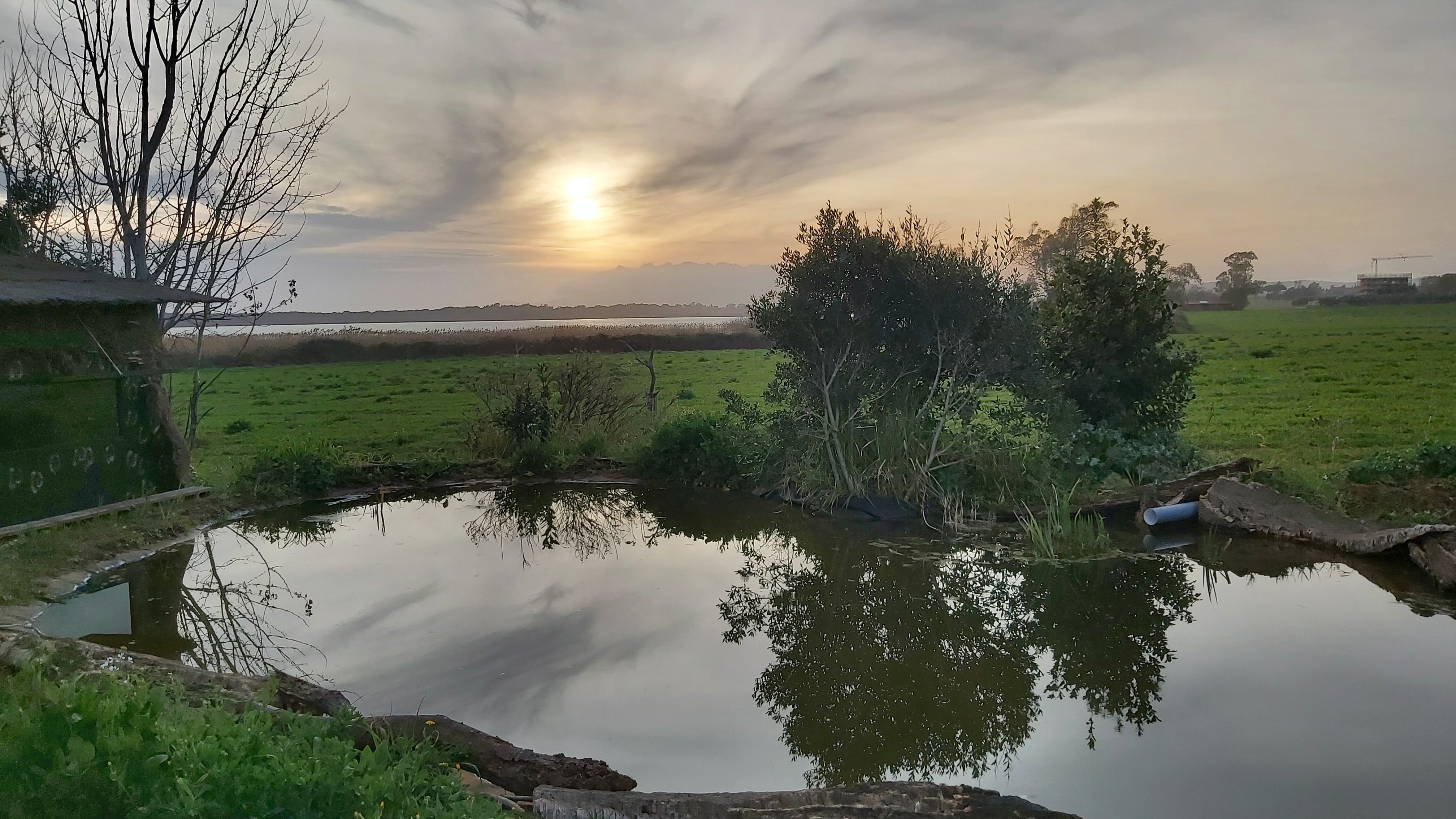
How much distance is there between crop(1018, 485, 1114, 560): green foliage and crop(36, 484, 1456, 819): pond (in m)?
0.29

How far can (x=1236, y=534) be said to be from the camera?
31.2 ft

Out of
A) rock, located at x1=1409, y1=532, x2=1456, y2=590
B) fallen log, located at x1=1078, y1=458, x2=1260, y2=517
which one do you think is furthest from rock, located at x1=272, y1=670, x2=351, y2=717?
rock, located at x1=1409, y1=532, x2=1456, y2=590

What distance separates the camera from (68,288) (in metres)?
8.70

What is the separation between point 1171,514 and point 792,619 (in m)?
5.37

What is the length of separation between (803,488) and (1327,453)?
25.3 feet

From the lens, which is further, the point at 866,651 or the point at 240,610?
the point at 240,610

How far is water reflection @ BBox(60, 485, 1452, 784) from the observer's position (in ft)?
17.3

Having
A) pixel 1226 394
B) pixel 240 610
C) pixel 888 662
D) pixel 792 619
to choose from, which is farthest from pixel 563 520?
pixel 1226 394

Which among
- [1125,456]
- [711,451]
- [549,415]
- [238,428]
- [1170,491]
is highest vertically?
[549,415]

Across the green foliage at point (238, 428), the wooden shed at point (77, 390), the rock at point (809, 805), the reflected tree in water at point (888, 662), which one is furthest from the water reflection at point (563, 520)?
the green foliage at point (238, 428)

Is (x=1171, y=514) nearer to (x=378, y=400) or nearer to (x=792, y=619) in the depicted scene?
(x=792, y=619)

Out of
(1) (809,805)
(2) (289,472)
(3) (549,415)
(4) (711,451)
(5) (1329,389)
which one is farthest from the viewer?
(5) (1329,389)

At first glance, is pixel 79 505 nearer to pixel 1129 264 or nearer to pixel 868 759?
pixel 868 759

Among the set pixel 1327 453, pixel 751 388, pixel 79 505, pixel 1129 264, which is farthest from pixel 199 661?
pixel 751 388
